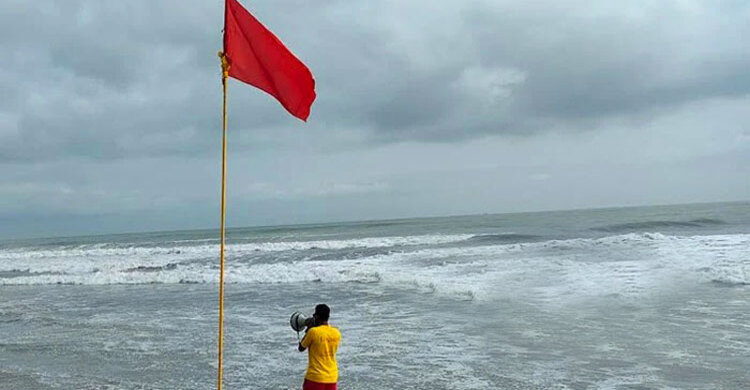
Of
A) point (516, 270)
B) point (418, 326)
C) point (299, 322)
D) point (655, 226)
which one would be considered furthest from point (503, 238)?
point (299, 322)

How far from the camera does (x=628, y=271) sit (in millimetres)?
17828

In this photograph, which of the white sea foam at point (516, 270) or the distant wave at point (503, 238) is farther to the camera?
the distant wave at point (503, 238)

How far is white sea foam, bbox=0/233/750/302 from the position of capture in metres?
15.3

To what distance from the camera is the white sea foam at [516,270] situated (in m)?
15.3

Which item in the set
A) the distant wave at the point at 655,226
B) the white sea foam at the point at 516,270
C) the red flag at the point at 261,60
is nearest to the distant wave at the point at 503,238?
the white sea foam at the point at 516,270

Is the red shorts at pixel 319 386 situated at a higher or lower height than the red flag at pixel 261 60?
lower

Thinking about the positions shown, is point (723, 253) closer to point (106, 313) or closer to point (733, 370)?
point (733, 370)

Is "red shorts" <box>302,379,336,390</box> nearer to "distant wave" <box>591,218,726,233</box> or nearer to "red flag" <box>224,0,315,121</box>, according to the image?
"red flag" <box>224,0,315,121</box>

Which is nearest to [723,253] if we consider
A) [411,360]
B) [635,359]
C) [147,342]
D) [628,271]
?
[628,271]

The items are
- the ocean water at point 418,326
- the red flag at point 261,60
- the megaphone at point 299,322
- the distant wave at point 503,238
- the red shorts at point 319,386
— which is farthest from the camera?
the distant wave at point 503,238

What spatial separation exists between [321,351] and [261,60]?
279cm

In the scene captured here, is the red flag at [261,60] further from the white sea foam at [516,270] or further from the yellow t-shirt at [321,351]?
the white sea foam at [516,270]

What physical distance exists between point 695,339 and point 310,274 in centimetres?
1314

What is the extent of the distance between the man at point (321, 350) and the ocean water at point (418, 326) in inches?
97.2
